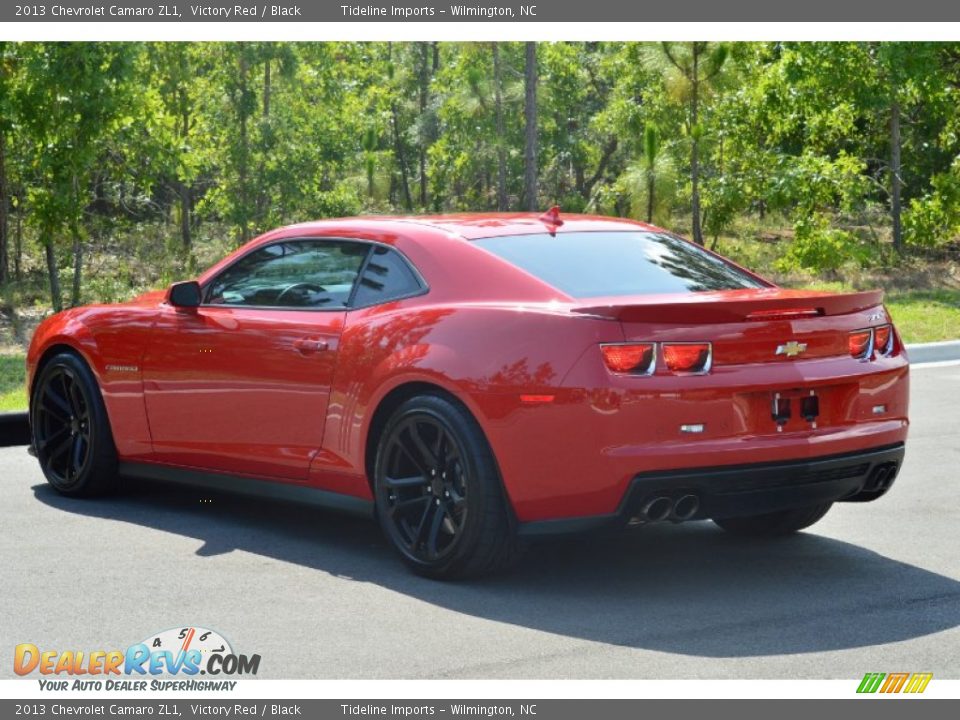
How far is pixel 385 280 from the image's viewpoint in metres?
7.10

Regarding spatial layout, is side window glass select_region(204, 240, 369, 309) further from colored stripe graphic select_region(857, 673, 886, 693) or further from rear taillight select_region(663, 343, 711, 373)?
colored stripe graphic select_region(857, 673, 886, 693)

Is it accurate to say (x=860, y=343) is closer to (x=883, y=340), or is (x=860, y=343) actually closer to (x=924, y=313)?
(x=883, y=340)

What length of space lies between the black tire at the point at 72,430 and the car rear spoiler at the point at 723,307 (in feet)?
10.9

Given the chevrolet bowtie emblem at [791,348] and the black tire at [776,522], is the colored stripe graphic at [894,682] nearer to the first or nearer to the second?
the chevrolet bowtie emblem at [791,348]

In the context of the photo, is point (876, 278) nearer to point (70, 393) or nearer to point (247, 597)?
point (70, 393)

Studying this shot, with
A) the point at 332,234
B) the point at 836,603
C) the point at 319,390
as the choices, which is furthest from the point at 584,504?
the point at 332,234

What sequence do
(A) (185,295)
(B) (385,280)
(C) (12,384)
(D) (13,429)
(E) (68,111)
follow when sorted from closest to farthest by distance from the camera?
(B) (385,280) < (A) (185,295) < (D) (13,429) < (C) (12,384) < (E) (68,111)

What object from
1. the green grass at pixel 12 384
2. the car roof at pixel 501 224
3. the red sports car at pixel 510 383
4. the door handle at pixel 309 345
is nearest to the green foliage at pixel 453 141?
the green grass at pixel 12 384

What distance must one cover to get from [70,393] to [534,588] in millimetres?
3324

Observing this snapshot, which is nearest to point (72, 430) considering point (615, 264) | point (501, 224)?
point (501, 224)

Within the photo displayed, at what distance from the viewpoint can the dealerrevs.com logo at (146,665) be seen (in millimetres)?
5285

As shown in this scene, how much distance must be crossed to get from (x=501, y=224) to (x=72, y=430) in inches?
114

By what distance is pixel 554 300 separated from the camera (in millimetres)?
6344

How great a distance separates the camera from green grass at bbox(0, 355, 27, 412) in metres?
12.7
